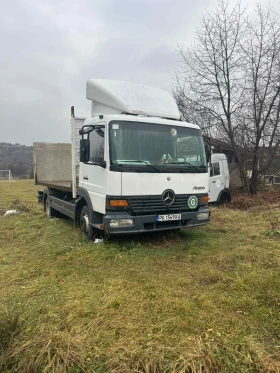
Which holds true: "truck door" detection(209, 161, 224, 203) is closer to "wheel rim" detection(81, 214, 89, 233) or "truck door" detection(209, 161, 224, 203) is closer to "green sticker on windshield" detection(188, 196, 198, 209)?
"green sticker on windshield" detection(188, 196, 198, 209)

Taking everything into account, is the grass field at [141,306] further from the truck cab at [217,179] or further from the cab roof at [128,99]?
the truck cab at [217,179]

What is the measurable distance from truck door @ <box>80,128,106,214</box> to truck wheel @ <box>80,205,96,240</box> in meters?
0.50

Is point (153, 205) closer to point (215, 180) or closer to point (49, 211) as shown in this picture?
point (49, 211)

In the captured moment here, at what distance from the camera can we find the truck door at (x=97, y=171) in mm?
5418

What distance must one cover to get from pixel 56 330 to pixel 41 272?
6.36 feet

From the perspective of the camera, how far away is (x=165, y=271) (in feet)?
15.1

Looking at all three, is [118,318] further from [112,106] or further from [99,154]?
[112,106]

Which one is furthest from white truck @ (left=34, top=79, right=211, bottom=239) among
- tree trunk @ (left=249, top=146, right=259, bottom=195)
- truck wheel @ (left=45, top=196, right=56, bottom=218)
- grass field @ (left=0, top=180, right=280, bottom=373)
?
tree trunk @ (left=249, top=146, right=259, bottom=195)

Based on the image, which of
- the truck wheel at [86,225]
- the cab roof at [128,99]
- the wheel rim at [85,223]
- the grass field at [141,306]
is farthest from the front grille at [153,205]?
A: the cab roof at [128,99]

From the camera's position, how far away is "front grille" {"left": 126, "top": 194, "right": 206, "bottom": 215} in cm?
533

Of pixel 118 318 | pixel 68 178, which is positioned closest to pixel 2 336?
pixel 118 318

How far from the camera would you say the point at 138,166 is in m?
5.29

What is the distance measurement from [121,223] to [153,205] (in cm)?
69

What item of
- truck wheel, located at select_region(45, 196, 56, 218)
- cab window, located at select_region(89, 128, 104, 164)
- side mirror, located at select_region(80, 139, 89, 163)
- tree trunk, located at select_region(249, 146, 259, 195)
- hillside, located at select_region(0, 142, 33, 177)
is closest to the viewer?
cab window, located at select_region(89, 128, 104, 164)
